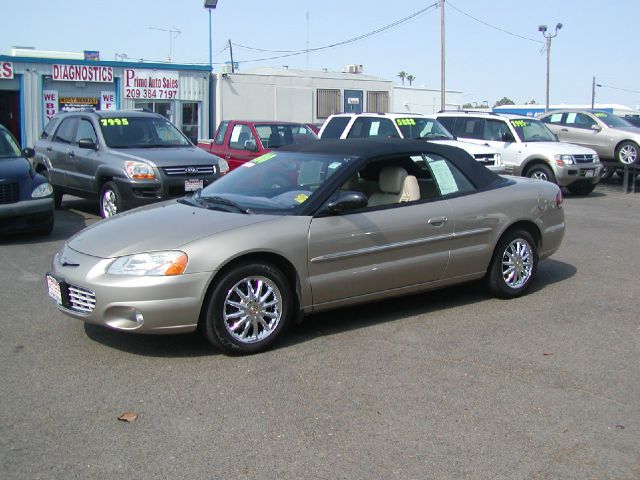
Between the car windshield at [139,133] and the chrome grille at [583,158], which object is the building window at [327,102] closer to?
the chrome grille at [583,158]

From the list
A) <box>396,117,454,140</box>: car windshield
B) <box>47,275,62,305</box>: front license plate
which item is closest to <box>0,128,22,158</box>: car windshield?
<box>47,275,62,305</box>: front license plate

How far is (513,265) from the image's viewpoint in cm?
695

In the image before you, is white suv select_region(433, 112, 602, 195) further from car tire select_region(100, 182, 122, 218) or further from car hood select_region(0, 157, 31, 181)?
car hood select_region(0, 157, 31, 181)

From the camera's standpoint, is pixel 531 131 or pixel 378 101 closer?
pixel 531 131

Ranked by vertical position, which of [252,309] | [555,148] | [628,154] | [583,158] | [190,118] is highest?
[190,118]

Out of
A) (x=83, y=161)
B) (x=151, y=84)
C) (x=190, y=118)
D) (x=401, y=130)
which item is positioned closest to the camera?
(x=83, y=161)

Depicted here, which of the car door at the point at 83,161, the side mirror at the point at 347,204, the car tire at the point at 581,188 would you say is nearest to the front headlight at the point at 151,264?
the side mirror at the point at 347,204

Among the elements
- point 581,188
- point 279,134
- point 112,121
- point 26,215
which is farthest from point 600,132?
point 26,215

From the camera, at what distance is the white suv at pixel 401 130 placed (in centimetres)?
1485

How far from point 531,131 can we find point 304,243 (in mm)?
12623

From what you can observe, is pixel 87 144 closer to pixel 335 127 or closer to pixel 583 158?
pixel 335 127

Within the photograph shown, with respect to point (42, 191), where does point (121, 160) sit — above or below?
above

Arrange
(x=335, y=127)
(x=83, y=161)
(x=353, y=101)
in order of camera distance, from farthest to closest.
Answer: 1. (x=353, y=101)
2. (x=335, y=127)
3. (x=83, y=161)

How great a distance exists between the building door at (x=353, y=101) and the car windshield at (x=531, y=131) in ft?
62.5
